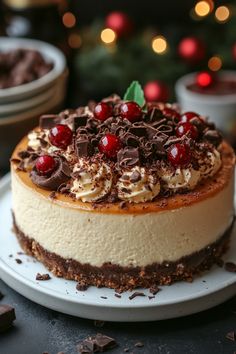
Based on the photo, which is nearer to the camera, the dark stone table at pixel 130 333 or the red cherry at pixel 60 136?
the dark stone table at pixel 130 333

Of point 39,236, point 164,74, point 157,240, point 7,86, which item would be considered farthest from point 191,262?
point 164,74

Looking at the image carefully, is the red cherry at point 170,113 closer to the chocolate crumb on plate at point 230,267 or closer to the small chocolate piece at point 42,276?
the chocolate crumb on plate at point 230,267

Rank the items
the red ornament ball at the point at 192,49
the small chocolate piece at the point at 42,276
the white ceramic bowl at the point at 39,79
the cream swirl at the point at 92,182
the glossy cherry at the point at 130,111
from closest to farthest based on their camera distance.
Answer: the cream swirl at the point at 92,182 → the small chocolate piece at the point at 42,276 → the glossy cherry at the point at 130,111 → the white ceramic bowl at the point at 39,79 → the red ornament ball at the point at 192,49

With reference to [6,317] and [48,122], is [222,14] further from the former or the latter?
[6,317]

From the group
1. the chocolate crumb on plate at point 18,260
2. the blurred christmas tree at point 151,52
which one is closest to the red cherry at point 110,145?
the chocolate crumb on plate at point 18,260

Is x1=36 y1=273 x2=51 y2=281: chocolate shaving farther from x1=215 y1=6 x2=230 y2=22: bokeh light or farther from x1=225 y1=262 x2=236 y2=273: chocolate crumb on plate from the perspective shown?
x1=215 y1=6 x2=230 y2=22: bokeh light

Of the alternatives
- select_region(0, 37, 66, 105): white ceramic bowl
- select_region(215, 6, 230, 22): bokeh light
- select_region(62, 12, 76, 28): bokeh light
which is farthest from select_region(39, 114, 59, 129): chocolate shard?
select_region(215, 6, 230, 22): bokeh light
